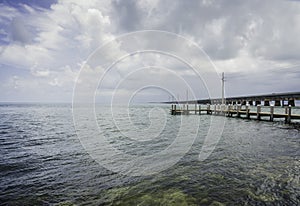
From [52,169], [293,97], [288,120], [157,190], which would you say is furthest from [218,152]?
[293,97]

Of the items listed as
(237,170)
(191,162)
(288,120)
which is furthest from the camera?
(288,120)

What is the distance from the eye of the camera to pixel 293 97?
53156 millimetres

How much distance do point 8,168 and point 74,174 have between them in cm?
354

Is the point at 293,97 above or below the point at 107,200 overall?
above

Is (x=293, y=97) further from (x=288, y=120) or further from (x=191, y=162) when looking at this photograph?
(x=191, y=162)

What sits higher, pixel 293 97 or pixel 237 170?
pixel 293 97

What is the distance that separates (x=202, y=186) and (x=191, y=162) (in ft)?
9.42

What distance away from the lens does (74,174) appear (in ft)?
25.8

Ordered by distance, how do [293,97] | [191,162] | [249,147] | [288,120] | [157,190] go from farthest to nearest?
[293,97] → [288,120] → [249,147] → [191,162] → [157,190]

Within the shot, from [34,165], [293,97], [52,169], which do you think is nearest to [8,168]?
[34,165]

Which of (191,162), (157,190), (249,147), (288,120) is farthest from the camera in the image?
(288,120)

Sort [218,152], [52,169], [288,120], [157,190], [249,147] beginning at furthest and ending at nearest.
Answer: [288,120]
[249,147]
[218,152]
[52,169]
[157,190]

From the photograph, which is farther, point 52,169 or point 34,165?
point 34,165

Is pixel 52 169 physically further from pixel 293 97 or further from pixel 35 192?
pixel 293 97
